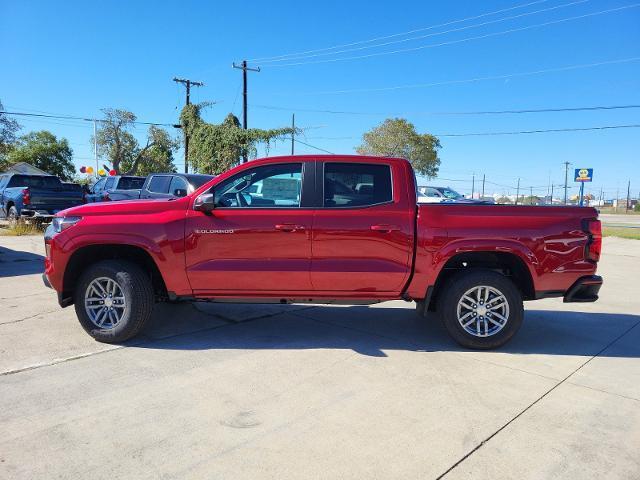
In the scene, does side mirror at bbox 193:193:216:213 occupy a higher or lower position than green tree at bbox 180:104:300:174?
lower

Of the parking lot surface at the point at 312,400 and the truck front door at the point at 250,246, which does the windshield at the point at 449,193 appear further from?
the truck front door at the point at 250,246

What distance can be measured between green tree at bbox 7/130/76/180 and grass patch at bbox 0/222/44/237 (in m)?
51.8

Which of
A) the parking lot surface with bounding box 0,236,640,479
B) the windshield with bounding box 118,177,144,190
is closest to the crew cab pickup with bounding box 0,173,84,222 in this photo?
the windshield with bounding box 118,177,144,190

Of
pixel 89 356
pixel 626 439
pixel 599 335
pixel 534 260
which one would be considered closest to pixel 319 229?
pixel 534 260

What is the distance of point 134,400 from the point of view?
3.48 metres

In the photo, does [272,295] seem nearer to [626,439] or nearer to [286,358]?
[286,358]

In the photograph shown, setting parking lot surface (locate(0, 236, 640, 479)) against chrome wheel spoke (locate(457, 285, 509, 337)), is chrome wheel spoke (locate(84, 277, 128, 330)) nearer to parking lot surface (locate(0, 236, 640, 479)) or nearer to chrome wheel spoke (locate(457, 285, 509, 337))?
parking lot surface (locate(0, 236, 640, 479))

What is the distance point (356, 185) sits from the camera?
4.67 m

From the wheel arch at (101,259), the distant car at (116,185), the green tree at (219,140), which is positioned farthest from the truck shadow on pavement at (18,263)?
the green tree at (219,140)

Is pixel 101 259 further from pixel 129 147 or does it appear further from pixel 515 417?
pixel 129 147

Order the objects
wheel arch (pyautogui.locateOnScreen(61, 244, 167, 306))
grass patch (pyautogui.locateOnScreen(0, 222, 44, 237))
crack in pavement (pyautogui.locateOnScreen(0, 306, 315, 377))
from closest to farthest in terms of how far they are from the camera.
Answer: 1. crack in pavement (pyautogui.locateOnScreen(0, 306, 315, 377))
2. wheel arch (pyautogui.locateOnScreen(61, 244, 167, 306))
3. grass patch (pyautogui.locateOnScreen(0, 222, 44, 237))

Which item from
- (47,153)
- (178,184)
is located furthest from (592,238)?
(47,153)

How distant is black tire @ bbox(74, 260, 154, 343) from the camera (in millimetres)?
4566

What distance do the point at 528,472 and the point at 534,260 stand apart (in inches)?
91.9
